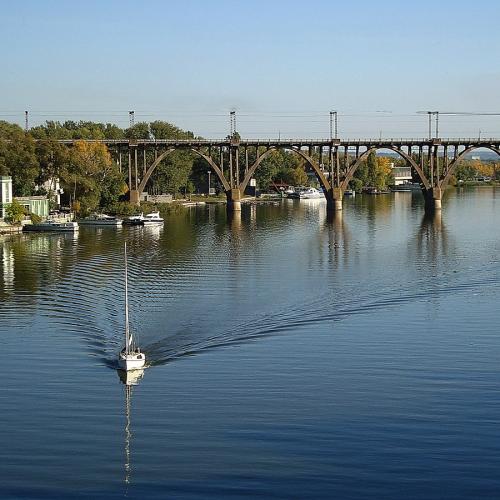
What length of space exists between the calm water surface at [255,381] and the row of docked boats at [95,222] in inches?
784

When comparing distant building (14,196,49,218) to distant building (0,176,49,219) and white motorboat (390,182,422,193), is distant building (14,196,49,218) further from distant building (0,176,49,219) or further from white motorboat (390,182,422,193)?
white motorboat (390,182,422,193)

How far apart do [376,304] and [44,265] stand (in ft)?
70.1

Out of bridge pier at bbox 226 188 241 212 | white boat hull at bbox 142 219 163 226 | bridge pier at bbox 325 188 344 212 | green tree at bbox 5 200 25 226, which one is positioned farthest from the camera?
bridge pier at bbox 325 188 344 212

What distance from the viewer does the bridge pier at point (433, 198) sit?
339 ft

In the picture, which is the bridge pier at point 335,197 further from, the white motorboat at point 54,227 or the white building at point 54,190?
the white motorboat at point 54,227

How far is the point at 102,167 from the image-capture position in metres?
89.7

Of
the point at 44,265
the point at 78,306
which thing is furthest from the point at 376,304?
the point at 44,265

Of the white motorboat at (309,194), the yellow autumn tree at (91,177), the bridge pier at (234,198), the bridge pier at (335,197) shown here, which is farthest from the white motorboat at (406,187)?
the yellow autumn tree at (91,177)

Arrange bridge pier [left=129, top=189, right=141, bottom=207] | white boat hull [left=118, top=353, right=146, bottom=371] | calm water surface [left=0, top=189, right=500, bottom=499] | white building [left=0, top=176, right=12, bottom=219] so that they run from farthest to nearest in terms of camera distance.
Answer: bridge pier [left=129, top=189, right=141, bottom=207], white building [left=0, top=176, right=12, bottom=219], white boat hull [left=118, top=353, right=146, bottom=371], calm water surface [left=0, top=189, right=500, bottom=499]

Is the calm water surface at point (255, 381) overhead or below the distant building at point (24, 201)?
below

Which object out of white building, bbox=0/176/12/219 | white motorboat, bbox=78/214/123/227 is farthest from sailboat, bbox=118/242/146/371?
white motorboat, bbox=78/214/123/227

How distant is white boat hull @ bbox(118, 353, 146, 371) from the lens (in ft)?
88.3

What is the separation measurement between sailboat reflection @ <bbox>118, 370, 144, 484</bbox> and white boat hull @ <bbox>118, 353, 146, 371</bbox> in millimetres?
133

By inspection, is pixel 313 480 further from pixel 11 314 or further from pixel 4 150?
pixel 4 150
